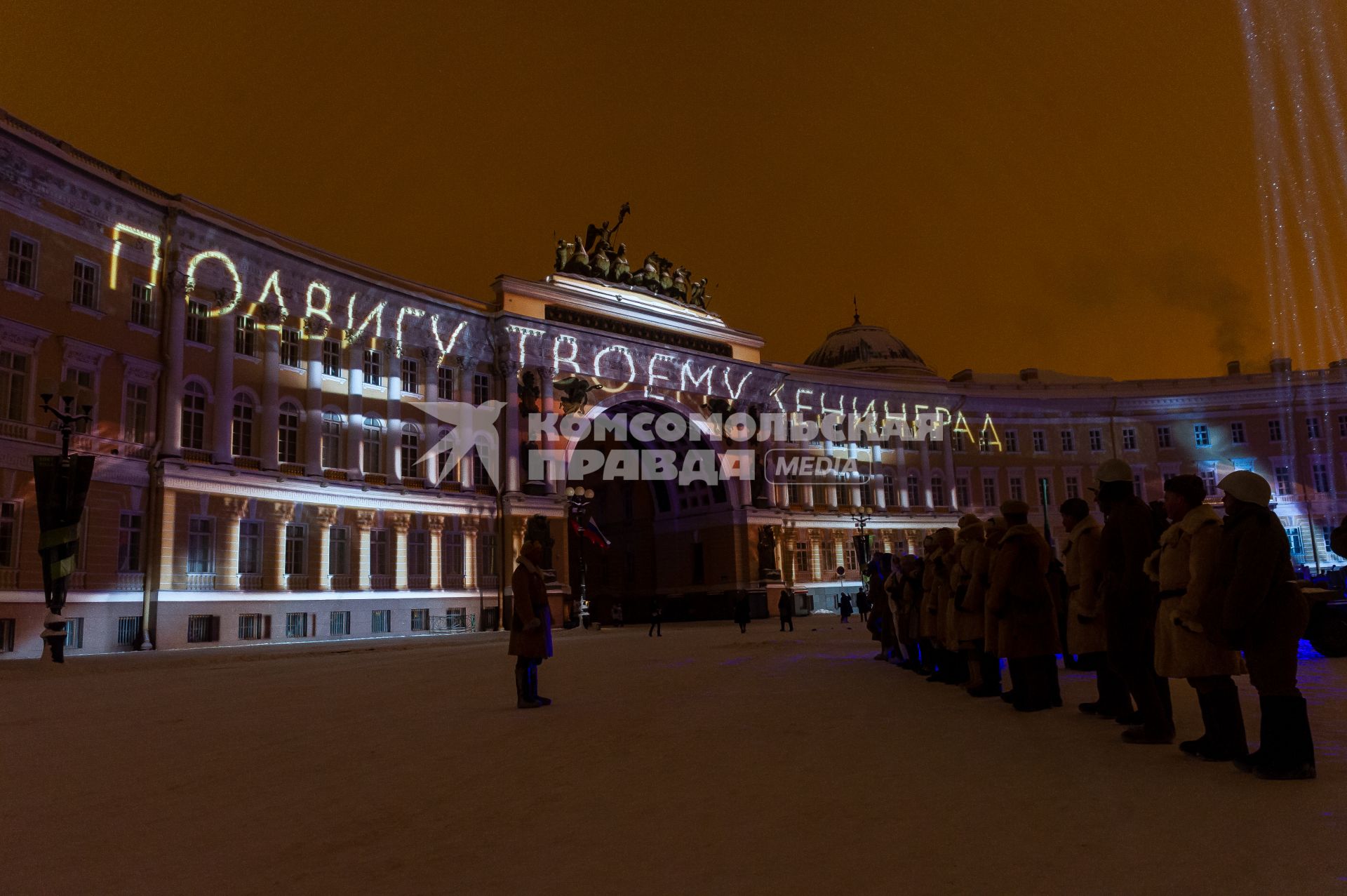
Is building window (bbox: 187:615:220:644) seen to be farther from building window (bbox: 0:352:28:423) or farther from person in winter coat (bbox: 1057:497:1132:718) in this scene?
person in winter coat (bbox: 1057:497:1132:718)

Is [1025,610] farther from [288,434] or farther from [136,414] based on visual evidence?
[288,434]

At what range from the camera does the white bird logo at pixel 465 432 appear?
125 ft

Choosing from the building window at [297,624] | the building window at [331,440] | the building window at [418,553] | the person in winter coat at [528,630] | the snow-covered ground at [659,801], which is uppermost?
the building window at [331,440]

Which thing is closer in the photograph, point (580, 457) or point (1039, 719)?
point (1039, 719)

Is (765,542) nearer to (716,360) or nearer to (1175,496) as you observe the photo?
(716,360)

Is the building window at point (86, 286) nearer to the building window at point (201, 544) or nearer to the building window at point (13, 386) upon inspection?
the building window at point (13, 386)

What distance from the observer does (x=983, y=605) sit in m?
10.2

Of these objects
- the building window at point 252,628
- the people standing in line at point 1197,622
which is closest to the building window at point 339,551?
the building window at point 252,628

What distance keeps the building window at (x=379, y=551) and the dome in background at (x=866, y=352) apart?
42.0 metres

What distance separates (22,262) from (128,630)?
10569mm

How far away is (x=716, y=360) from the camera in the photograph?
47844 mm

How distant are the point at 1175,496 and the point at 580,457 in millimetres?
42781

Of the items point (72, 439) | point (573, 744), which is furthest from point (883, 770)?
point (72, 439)

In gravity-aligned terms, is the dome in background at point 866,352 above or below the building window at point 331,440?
above
